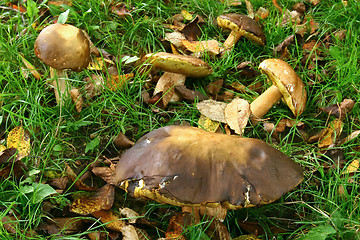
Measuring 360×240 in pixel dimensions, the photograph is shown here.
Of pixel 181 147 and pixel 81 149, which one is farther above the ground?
pixel 181 147

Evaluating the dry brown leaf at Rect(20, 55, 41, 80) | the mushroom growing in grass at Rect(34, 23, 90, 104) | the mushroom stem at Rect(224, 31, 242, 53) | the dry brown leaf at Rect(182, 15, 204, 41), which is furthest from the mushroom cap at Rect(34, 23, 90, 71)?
the mushroom stem at Rect(224, 31, 242, 53)

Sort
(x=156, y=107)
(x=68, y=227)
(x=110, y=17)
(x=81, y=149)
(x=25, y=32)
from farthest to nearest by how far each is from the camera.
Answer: (x=110, y=17) < (x=25, y=32) < (x=156, y=107) < (x=81, y=149) < (x=68, y=227)

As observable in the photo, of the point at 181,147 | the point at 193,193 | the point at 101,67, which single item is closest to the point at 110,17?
the point at 101,67

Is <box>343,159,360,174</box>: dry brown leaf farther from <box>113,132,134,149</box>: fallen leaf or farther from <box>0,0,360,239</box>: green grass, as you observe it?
<box>113,132,134,149</box>: fallen leaf

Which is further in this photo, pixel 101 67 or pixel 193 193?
pixel 101 67

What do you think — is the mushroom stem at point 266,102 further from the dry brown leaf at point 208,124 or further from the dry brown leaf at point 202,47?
the dry brown leaf at point 202,47

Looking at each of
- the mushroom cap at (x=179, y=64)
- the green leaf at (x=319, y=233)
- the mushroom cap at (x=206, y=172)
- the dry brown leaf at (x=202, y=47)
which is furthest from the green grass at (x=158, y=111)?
the mushroom cap at (x=206, y=172)

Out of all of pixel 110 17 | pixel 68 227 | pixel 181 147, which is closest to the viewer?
pixel 181 147

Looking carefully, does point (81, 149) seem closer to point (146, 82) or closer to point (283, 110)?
point (146, 82)
